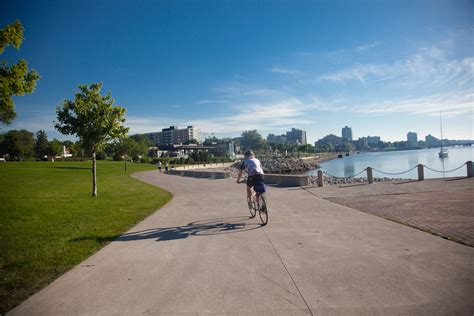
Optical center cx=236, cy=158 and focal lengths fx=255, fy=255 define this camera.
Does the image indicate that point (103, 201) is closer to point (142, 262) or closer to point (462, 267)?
point (142, 262)


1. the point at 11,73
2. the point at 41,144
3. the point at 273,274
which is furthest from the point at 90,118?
the point at 41,144

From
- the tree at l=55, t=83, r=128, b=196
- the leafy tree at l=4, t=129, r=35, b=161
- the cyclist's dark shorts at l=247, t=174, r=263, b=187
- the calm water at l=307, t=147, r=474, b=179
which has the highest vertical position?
the leafy tree at l=4, t=129, r=35, b=161

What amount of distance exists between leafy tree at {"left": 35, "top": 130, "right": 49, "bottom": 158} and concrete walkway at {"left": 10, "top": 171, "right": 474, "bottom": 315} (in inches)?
3780

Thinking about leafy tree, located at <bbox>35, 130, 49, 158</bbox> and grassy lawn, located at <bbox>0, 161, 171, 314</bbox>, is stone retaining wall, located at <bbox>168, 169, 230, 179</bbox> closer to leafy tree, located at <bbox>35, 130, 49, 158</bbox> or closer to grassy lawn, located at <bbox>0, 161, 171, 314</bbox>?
grassy lawn, located at <bbox>0, 161, 171, 314</bbox>

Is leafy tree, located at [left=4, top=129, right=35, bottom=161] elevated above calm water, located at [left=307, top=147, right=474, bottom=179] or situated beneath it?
elevated above

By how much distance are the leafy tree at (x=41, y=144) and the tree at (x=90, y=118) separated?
277 feet

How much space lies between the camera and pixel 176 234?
269 inches

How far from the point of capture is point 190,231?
23.3ft

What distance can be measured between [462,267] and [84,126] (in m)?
15.8

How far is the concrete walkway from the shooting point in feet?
10.9

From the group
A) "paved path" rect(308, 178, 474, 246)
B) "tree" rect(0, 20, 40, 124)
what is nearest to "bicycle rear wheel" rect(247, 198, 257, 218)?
"paved path" rect(308, 178, 474, 246)

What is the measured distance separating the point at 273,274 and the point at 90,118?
536 inches

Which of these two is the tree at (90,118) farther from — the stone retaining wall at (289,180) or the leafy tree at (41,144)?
Answer: the leafy tree at (41,144)

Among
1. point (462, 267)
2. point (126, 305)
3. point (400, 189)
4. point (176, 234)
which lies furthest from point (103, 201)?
point (400, 189)
